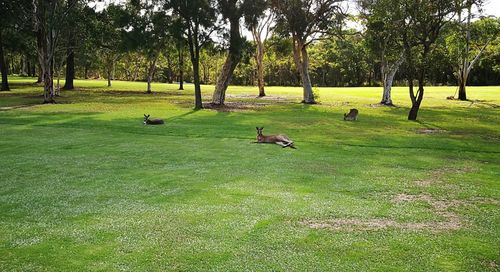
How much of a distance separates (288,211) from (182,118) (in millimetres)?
19406

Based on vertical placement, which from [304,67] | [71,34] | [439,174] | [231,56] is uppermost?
[71,34]

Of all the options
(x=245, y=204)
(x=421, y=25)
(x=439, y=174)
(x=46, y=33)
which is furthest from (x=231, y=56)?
(x=245, y=204)

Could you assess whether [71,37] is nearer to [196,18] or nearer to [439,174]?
[196,18]

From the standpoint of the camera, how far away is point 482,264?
622 centimetres

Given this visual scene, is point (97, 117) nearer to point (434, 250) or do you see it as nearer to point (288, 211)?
point (288, 211)

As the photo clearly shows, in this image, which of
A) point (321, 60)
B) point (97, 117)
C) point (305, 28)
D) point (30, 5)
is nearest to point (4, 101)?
point (30, 5)

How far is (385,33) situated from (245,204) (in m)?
28.0

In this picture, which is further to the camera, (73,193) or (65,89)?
(65,89)

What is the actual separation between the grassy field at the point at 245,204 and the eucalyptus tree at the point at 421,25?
28.5 feet

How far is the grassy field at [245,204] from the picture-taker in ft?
20.9

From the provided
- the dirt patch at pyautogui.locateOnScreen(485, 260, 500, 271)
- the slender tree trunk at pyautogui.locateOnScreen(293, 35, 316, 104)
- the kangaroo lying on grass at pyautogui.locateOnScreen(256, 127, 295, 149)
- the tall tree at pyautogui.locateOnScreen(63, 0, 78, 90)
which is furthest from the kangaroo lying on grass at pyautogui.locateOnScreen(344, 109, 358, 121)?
the tall tree at pyautogui.locateOnScreen(63, 0, 78, 90)

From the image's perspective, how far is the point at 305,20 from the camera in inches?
1549

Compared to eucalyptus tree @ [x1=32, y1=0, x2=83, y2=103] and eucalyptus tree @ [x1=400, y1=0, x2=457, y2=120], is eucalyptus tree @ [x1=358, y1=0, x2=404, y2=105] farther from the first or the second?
eucalyptus tree @ [x1=32, y1=0, x2=83, y2=103]

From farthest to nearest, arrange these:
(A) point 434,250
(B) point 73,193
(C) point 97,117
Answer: (C) point 97,117
(B) point 73,193
(A) point 434,250
